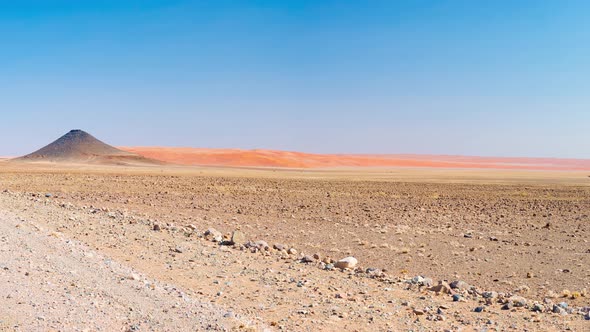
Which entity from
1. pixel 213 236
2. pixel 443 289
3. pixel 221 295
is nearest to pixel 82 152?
pixel 213 236

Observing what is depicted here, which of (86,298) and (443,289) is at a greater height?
(86,298)

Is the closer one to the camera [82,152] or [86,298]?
[86,298]

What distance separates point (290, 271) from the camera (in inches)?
408

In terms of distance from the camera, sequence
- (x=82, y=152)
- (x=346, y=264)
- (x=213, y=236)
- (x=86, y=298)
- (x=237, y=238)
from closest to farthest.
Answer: (x=86, y=298) → (x=346, y=264) → (x=237, y=238) → (x=213, y=236) → (x=82, y=152)

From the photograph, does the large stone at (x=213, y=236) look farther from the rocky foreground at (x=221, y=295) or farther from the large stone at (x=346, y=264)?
the large stone at (x=346, y=264)

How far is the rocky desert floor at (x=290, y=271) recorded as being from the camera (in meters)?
7.12

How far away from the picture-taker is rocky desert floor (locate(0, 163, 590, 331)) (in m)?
7.12

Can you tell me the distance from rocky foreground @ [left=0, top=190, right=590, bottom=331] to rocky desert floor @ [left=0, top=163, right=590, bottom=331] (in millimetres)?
24

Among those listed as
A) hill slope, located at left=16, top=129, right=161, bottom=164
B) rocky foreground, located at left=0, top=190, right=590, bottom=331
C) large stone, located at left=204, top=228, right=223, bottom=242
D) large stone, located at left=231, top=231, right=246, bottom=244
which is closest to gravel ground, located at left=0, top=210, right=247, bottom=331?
rocky foreground, located at left=0, top=190, right=590, bottom=331

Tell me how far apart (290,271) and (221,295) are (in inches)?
86.2

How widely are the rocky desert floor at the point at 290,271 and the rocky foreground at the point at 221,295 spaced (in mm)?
24

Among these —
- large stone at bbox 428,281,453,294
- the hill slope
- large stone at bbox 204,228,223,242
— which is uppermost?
the hill slope

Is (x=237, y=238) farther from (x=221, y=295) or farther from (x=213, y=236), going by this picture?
(x=221, y=295)

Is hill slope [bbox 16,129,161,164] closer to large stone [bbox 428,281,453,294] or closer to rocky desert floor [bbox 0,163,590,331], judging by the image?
rocky desert floor [bbox 0,163,590,331]
